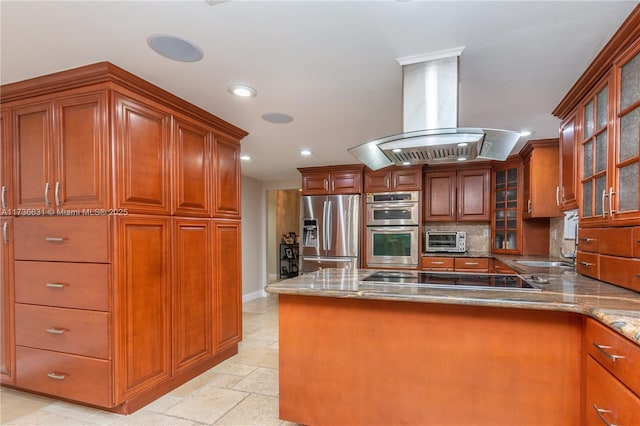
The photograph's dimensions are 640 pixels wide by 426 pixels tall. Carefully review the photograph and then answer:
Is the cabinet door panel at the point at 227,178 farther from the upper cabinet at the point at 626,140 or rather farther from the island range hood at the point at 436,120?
the upper cabinet at the point at 626,140

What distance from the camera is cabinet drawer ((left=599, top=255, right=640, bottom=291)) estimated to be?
150cm

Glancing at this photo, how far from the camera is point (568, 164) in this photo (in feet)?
7.57

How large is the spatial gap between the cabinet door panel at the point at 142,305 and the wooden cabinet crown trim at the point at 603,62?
275 centimetres

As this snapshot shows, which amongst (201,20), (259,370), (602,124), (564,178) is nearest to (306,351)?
(259,370)

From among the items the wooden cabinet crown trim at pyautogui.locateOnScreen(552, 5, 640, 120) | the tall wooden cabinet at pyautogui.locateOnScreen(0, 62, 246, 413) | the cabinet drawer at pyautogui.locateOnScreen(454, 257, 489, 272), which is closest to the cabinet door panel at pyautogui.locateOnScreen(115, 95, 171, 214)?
the tall wooden cabinet at pyautogui.locateOnScreen(0, 62, 246, 413)

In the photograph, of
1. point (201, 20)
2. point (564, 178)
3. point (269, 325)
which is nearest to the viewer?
point (201, 20)

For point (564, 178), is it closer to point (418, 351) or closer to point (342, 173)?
point (418, 351)

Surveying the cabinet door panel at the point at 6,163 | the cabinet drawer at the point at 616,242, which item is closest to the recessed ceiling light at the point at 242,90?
the cabinet door panel at the point at 6,163

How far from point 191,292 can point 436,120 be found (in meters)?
2.13

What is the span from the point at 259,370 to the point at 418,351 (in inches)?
65.4

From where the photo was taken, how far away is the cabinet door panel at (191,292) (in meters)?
2.38

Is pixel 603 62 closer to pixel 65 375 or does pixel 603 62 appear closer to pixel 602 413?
pixel 602 413

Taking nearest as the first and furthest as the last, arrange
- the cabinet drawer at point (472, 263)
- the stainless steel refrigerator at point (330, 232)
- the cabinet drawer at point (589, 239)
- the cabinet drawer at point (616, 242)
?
the cabinet drawer at point (616, 242) < the cabinet drawer at point (589, 239) < the cabinet drawer at point (472, 263) < the stainless steel refrigerator at point (330, 232)

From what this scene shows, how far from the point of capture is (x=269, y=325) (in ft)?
13.5
